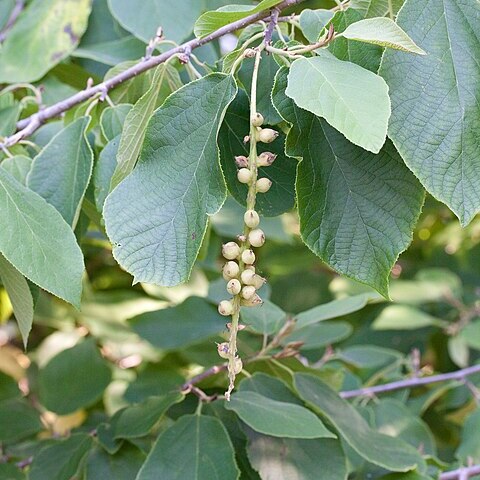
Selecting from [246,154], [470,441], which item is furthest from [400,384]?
[246,154]

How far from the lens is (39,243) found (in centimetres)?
69

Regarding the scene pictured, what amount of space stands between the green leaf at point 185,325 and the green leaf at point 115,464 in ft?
1.13

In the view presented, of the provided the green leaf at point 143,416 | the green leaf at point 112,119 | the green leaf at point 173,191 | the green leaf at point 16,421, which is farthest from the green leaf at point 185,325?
the green leaf at point 173,191

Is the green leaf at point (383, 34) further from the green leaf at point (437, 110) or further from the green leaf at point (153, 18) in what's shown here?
the green leaf at point (153, 18)

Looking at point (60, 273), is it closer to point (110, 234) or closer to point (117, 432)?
point (110, 234)

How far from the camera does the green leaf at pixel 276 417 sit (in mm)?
814

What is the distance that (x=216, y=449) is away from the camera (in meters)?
0.85

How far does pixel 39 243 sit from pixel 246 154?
0.71 ft

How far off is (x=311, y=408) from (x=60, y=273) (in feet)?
1.26

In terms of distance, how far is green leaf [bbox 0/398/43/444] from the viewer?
120 cm

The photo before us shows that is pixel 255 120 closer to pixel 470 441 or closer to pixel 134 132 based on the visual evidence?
pixel 134 132

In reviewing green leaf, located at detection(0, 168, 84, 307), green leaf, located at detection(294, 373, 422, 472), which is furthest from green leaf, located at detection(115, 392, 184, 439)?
green leaf, located at detection(0, 168, 84, 307)

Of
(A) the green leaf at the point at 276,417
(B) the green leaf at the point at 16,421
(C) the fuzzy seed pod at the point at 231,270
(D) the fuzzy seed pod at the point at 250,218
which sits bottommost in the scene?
(B) the green leaf at the point at 16,421

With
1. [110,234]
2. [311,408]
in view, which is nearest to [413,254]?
[311,408]
